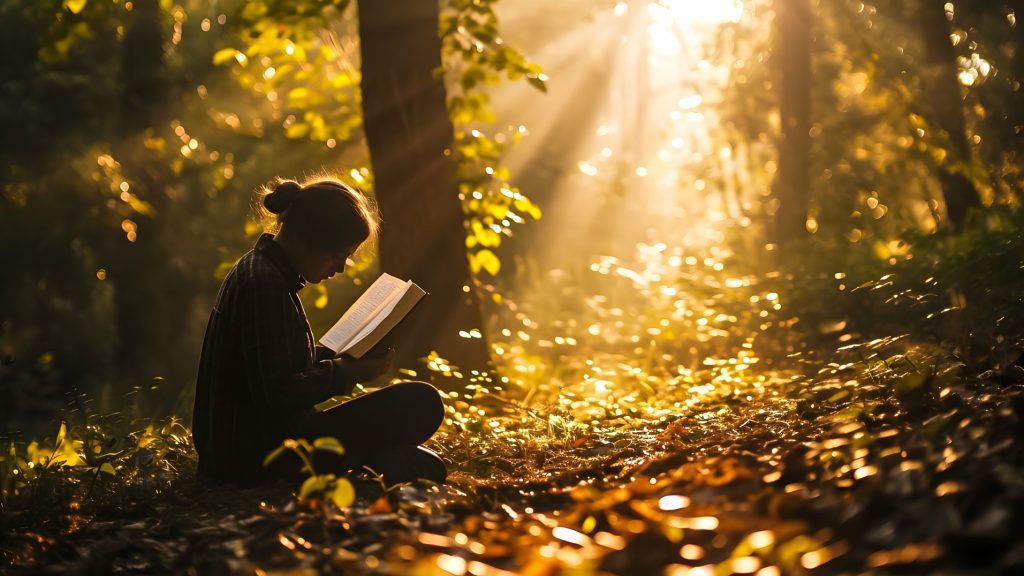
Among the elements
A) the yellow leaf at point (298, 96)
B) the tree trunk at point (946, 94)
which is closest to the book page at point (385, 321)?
the yellow leaf at point (298, 96)

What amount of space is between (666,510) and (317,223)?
6.52 feet

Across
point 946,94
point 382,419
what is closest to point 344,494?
point 382,419

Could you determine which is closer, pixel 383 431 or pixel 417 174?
pixel 383 431

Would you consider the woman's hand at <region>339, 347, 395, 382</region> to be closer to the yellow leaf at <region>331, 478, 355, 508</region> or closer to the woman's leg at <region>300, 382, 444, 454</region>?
the woman's leg at <region>300, 382, 444, 454</region>

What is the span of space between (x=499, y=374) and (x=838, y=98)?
43.1ft

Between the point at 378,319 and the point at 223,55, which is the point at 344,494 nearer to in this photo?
the point at 378,319

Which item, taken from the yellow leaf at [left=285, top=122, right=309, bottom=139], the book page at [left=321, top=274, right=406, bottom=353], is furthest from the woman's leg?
the yellow leaf at [left=285, top=122, right=309, bottom=139]

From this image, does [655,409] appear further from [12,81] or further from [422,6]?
[12,81]

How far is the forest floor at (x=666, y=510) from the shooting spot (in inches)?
110

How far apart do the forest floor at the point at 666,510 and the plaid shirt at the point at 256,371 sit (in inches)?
8.1

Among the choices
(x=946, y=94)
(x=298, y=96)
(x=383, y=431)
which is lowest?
(x=383, y=431)

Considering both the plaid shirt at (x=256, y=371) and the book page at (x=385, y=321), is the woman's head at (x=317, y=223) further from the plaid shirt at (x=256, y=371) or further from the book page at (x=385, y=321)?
the book page at (x=385, y=321)

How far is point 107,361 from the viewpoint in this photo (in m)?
20.6

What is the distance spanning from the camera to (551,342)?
10.5 meters
